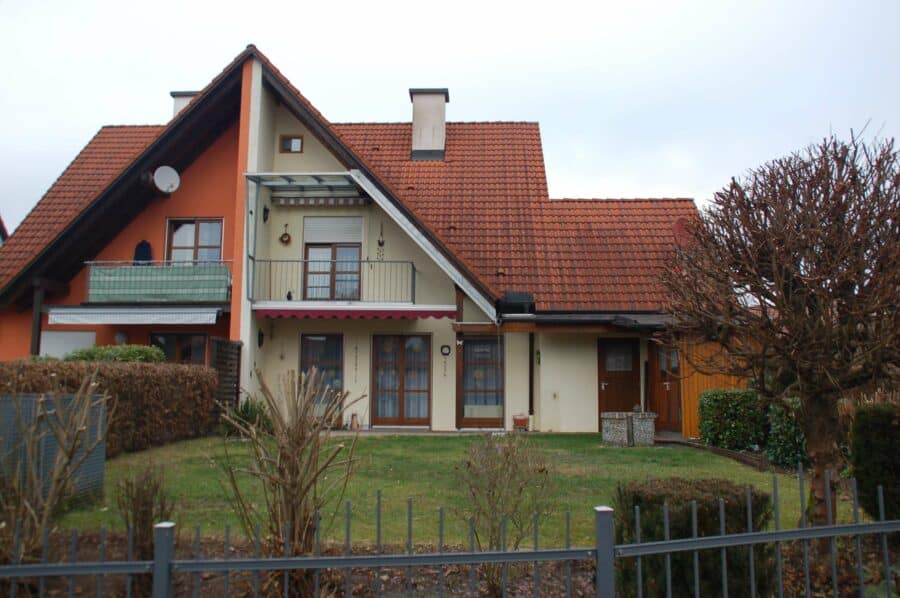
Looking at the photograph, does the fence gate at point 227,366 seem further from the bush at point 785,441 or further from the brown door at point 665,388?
the bush at point 785,441

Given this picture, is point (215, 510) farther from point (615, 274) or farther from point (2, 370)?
point (615, 274)

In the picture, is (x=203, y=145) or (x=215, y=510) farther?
(x=203, y=145)

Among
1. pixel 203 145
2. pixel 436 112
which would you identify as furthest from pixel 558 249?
pixel 203 145

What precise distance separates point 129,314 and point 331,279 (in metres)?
4.91

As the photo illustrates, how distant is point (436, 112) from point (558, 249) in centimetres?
630

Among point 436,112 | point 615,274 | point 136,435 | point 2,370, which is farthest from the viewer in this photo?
point 436,112

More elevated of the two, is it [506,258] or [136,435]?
[506,258]

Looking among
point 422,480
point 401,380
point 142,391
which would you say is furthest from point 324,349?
point 422,480

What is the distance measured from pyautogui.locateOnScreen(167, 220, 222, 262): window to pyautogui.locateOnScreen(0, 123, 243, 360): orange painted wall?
189mm

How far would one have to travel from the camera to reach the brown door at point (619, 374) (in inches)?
728

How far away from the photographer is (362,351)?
1941 centimetres

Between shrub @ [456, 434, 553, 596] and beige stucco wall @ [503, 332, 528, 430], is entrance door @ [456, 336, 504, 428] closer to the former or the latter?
beige stucco wall @ [503, 332, 528, 430]

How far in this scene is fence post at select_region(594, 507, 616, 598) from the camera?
405 centimetres

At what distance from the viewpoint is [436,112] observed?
2323cm
